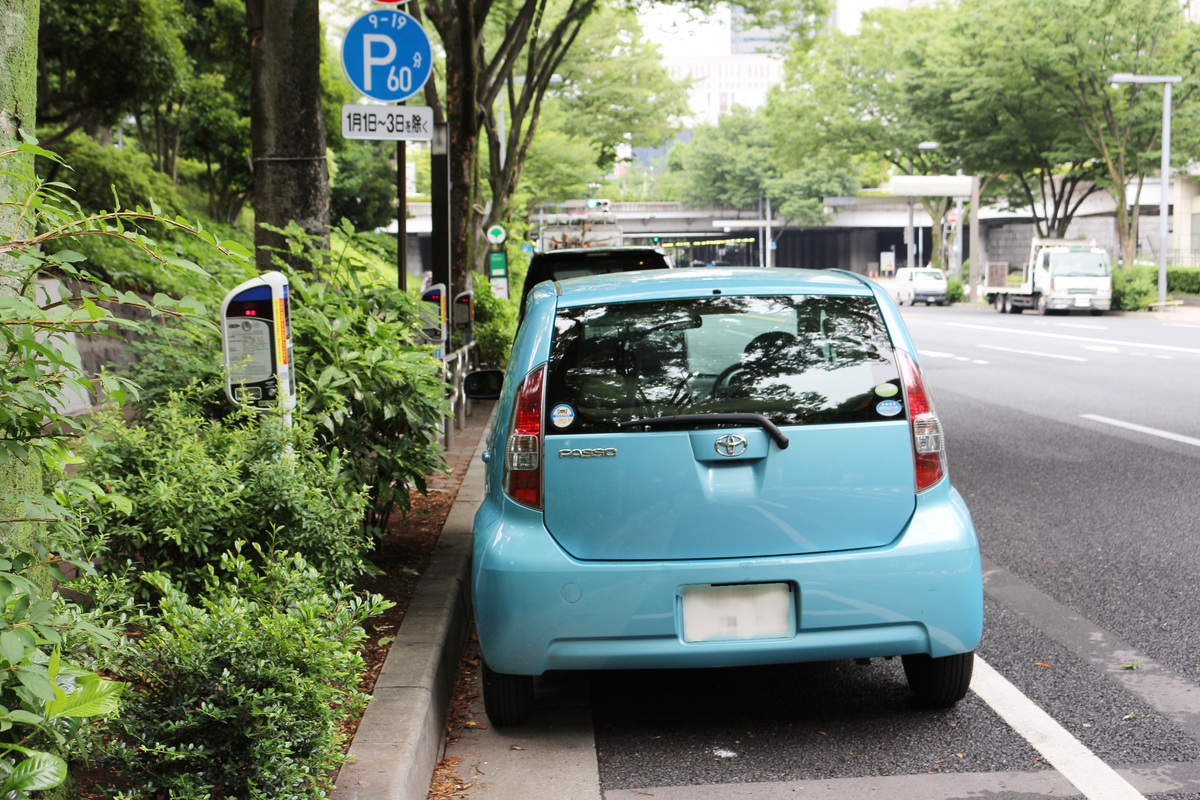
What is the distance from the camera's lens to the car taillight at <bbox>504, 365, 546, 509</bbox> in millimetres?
3664

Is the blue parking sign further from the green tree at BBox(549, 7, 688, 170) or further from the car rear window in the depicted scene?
the green tree at BBox(549, 7, 688, 170)

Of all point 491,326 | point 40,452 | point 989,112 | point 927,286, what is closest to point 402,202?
point 491,326

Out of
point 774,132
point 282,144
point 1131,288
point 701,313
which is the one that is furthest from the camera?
point 774,132

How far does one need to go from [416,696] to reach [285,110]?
12.1 feet

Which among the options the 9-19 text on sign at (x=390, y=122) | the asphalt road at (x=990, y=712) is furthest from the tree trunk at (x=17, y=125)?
the 9-19 text on sign at (x=390, y=122)

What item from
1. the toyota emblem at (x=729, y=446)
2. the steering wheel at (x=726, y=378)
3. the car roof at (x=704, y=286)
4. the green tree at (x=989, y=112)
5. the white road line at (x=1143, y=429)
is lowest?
the white road line at (x=1143, y=429)

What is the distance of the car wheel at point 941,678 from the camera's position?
12.7ft

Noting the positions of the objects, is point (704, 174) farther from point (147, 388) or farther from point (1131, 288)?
point (147, 388)

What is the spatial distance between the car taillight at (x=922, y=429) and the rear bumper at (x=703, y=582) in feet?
0.49

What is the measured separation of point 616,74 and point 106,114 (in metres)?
21.4

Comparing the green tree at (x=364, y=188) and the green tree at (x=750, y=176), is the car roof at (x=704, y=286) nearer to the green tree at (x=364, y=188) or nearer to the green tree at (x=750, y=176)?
the green tree at (x=364, y=188)

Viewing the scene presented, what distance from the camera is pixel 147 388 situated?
181 inches

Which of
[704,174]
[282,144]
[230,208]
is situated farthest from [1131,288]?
[704,174]

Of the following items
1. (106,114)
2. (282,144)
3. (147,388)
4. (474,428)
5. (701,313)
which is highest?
(106,114)
